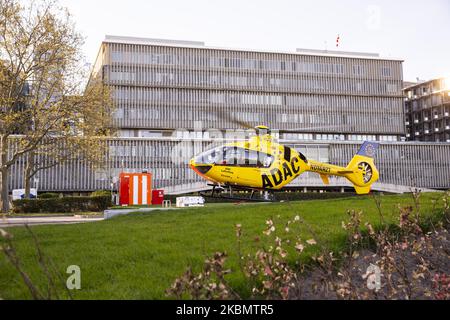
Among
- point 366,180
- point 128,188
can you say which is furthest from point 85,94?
point 366,180

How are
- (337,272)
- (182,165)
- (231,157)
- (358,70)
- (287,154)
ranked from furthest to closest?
1. (358,70)
2. (182,165)
3. (287,154)
4. (231,157)
5. (337,272)

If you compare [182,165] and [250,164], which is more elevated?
[182,165]

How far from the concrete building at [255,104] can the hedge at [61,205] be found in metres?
34.9

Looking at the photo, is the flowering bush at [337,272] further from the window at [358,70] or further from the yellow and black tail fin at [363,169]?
the window at [358,70]

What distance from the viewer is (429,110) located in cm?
11150

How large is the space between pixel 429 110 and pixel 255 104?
5331cm

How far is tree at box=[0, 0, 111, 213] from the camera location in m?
31.3

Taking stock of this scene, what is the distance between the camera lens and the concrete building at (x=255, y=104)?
75750mm

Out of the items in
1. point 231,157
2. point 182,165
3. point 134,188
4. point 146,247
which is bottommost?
point 146,247

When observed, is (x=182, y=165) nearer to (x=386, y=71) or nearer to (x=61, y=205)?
(x=61, y=205)

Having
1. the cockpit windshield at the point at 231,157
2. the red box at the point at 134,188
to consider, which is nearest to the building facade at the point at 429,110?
the red box at the point at 134,188

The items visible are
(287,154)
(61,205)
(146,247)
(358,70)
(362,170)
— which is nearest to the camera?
(146,247)

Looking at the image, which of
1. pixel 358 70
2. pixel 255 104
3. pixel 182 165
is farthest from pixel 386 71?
pixel 182 165
